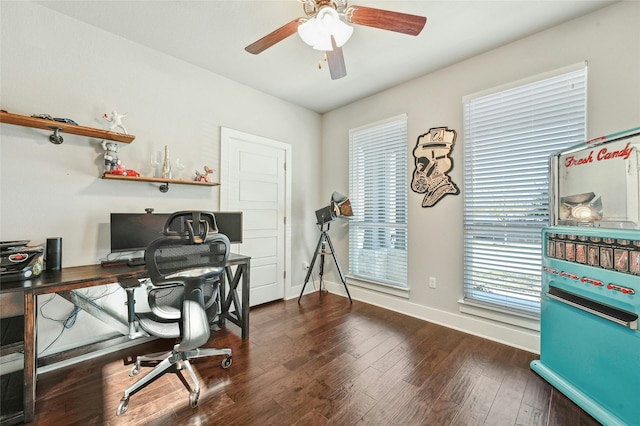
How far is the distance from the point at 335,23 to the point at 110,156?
2126mm

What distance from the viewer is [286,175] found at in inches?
146

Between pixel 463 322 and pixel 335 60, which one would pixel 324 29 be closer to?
pixel 335 60

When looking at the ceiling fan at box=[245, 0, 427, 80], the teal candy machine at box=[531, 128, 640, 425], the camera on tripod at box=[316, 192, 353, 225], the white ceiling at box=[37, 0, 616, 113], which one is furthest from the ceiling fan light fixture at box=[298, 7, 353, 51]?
the camera on tripod at box=[316, 192, 353, 225]

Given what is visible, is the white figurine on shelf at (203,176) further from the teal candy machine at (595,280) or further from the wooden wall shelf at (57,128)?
the teal candy machine at (595,280)

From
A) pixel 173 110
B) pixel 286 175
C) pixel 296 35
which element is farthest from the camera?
pixel 286 175

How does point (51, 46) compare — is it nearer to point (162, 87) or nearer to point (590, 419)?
point (162, 87)

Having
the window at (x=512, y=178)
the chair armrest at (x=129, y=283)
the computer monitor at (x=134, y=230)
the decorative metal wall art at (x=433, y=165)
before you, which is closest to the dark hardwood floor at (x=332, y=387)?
the window at (x=512, y=178)

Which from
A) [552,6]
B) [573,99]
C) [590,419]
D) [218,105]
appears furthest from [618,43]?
[218,105]

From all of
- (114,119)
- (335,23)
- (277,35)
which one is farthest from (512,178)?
(114,119)

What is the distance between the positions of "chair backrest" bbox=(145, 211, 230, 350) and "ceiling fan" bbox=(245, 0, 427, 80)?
55.6 inches

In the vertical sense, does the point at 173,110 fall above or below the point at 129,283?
above

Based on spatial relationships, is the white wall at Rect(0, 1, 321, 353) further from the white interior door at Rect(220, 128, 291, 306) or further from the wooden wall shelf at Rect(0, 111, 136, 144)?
the white interior door at Rect(220, 128, 291, 306)

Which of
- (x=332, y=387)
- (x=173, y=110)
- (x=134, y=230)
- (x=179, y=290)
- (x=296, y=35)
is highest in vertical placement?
(x=296, y=35)

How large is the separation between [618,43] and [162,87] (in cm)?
394
